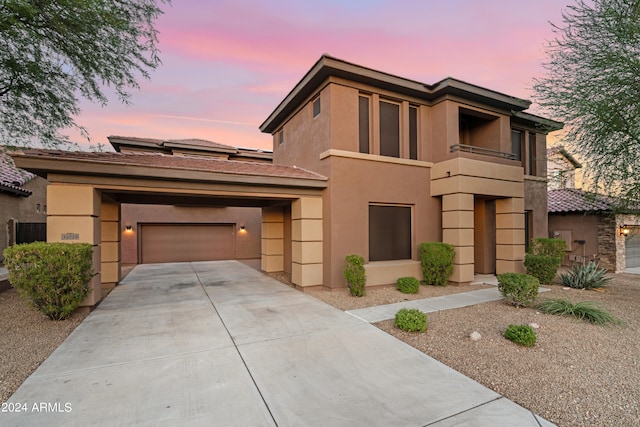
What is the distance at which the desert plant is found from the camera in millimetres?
5816

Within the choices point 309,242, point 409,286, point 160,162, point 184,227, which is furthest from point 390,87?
point 184,227

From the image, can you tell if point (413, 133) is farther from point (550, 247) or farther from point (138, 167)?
point (138, 167)

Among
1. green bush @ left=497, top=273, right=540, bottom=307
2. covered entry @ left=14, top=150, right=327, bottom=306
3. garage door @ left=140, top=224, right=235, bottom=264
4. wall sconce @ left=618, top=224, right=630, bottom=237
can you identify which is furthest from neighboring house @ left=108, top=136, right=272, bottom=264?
wall sconce @ left=618, top=224, right=630, bottom=237

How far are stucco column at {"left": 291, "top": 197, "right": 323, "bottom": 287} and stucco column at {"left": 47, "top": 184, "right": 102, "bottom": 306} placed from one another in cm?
524

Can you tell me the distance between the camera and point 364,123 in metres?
9.52

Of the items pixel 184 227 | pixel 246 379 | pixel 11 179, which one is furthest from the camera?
pixel 184 227

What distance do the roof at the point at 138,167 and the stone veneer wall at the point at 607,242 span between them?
13703mm

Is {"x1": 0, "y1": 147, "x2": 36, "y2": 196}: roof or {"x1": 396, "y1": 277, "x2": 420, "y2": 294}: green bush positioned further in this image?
{"x1": 0, "y1": 147, "x2": 36, "y2": 196}: roof

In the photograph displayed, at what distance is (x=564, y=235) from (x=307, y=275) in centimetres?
1388

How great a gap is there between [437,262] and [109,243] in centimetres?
1089

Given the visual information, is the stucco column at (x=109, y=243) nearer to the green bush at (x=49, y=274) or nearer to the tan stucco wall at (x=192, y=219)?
the green bush at (x=49, y=274)

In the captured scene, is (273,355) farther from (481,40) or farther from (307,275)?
(481,40)

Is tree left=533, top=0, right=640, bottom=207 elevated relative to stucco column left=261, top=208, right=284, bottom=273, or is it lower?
elevated

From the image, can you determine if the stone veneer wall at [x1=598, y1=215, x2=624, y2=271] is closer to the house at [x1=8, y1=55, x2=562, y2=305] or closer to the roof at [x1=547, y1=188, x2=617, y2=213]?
the roof at [x1=547, y1=188, x2=617, y2=213]
